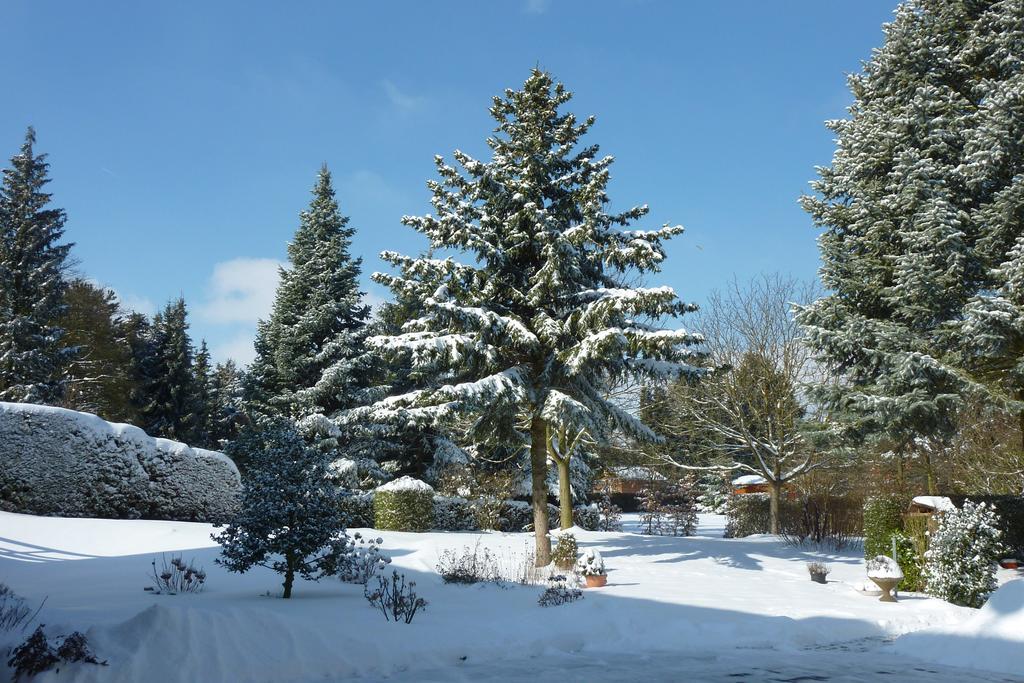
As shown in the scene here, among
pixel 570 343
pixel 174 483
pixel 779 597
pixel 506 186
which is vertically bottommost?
pixel 779 597

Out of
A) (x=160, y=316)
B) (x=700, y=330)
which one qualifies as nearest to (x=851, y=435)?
(x=700, y=330)

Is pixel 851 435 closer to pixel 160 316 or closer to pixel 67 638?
pixel 67 638

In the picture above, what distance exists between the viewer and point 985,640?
8109 millimetres

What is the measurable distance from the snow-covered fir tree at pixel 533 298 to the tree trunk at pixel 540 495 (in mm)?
23

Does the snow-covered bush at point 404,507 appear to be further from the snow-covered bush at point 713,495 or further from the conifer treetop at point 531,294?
the snow-covered bush at point 713,495

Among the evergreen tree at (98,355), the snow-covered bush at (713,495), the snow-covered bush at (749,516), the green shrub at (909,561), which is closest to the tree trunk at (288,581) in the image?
the green shrub at (909,561)

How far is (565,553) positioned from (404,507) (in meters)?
7.21

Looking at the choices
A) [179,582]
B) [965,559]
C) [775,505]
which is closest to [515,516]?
[775,505]

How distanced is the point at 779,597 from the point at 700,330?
14562 mm

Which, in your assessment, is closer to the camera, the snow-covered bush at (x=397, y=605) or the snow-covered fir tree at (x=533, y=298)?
the snow-covered bush at (x=397, y=605)

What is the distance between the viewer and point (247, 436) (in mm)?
23391

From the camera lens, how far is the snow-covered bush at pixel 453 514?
71.2 feet

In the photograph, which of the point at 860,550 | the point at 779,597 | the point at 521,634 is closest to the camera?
the point at 521,634

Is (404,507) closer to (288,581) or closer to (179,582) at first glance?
(179,582)
